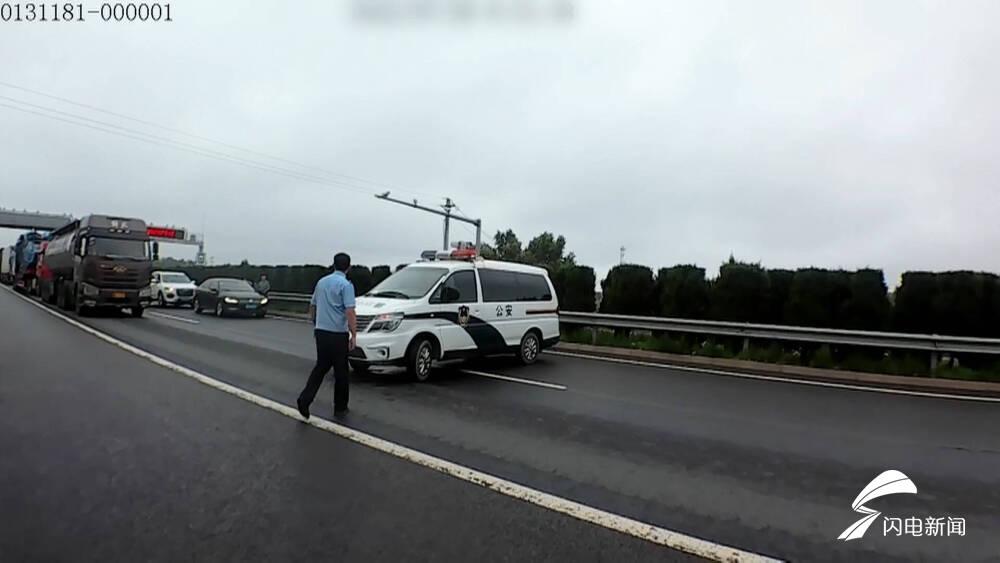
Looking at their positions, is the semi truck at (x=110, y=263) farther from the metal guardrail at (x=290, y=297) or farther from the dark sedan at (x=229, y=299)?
the metal guardrail at (x=290, y=297)

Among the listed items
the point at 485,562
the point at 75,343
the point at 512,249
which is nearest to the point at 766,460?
the point at 485,562

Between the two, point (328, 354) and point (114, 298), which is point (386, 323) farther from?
point (114, 298)

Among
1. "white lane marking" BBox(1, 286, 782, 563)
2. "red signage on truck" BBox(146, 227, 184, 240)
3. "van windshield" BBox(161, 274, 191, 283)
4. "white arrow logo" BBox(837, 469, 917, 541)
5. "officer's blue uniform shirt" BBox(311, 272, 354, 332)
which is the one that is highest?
"red signage on truck" BBox(146, 227, 184, 240)

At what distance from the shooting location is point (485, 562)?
139 inches

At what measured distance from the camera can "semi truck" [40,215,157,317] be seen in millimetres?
20609

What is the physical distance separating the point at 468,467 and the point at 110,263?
20.1m

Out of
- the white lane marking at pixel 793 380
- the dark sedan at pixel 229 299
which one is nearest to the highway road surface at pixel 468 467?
the white lane marking at pixel 793 380

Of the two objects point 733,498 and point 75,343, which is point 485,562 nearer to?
point 733,498

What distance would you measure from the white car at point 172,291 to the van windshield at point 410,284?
2265cm

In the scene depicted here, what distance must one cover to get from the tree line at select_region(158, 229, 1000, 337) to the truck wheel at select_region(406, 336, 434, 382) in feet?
17.6

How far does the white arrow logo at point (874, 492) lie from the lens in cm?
427

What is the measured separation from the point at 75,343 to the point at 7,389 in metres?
5.89

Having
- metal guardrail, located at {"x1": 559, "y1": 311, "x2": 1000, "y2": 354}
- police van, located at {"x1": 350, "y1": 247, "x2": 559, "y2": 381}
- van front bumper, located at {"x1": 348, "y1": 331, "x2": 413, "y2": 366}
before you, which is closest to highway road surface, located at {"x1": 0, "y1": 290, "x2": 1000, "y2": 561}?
van front bumper, located at {"x1": 348, "y1": 331, "x2": 413, "y2": 366}

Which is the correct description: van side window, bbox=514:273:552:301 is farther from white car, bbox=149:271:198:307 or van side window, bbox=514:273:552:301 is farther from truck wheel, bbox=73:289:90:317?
white car, bbox=149:271:198:307
